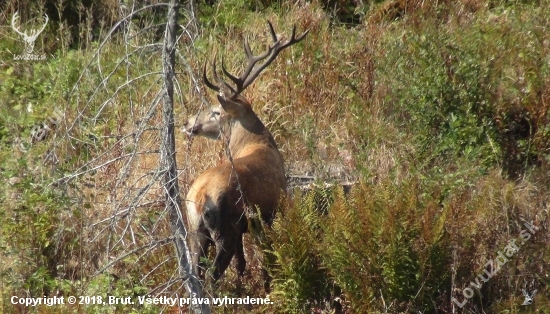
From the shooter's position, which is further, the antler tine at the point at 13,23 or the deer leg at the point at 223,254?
the antler tine at the point at 13,23

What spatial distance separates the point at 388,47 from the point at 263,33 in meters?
1.73

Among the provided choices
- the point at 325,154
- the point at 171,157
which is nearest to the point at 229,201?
the point at 171,157

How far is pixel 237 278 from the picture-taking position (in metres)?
8.04

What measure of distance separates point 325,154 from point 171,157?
3822mm

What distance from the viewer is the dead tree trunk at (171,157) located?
19.5 feet

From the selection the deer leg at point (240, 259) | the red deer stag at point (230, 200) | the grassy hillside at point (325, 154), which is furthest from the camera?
the deer leg at point (240, 259)

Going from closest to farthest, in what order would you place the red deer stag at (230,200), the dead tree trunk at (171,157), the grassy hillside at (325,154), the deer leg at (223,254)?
the dead tree trunk at (171,157), the grassy hillside at (325,154), the red deer stag at (230,200), the deer leg at (223,254)

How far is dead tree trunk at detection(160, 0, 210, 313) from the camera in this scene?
5934mm

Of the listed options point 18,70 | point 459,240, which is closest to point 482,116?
point 459,240

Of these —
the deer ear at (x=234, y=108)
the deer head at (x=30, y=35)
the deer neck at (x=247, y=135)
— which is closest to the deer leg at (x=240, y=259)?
the deer neck at (x=247, y=135)

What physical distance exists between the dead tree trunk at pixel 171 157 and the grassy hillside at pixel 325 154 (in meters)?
0.12

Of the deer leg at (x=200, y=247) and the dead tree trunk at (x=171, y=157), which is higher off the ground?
the dead tree trunk at (x=171, y=157)

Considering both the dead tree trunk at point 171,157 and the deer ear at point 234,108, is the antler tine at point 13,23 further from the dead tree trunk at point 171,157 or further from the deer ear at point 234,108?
the dead tree trunk at point 171,157

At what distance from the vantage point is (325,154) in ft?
A: 31.8
